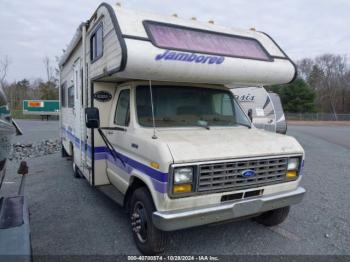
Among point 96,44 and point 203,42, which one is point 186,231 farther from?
point 96,44

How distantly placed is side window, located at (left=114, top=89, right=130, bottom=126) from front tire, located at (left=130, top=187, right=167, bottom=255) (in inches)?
43.0

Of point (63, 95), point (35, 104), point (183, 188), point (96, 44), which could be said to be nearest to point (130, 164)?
point (183, 188)

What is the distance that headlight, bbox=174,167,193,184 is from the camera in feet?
9.93

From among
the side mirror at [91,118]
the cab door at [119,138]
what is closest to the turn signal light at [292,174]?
the cab door at [119,138]

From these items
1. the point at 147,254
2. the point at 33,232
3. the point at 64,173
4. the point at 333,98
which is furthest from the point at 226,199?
the point at 333,98

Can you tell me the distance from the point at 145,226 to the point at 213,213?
35.7 inches

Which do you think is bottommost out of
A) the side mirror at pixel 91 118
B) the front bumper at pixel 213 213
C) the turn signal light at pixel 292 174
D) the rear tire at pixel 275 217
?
the rear tire at pixel 275 217

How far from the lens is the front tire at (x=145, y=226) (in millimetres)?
3352

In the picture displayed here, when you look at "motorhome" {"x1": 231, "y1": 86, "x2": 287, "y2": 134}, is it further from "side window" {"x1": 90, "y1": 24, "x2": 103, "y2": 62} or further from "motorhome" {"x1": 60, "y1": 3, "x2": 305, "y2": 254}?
"side window" {"x1": 90, "y1": 24, "x2": 103, "y2": 62}

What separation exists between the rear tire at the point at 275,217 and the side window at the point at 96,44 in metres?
3.45

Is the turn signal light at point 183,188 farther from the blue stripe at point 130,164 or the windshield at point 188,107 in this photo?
the windshield at point 188,107

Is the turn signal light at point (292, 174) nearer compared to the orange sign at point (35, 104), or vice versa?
the turn signal light at point (292, 174)

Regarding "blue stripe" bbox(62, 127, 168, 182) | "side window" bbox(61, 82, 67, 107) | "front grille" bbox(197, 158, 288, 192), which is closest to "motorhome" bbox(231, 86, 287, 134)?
"side window" bbox(61, 82, 67, 107)

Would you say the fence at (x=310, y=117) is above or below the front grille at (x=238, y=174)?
below
